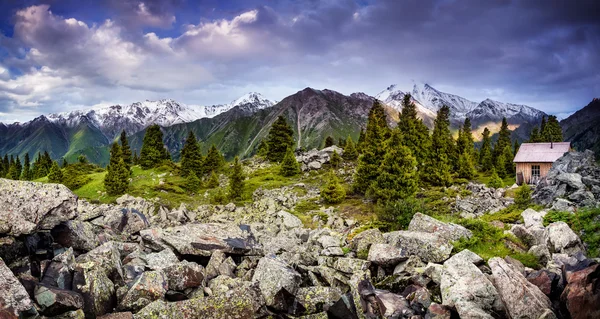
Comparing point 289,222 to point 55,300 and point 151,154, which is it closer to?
point 55,300

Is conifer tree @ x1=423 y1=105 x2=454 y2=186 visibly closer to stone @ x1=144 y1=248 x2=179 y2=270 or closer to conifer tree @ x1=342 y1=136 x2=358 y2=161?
conifer tree @ x1=342 y1=136 x2=358 y2=161

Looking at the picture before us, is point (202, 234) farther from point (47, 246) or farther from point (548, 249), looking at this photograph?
point (548, 249)

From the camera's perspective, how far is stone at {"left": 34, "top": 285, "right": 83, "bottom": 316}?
8062 mm

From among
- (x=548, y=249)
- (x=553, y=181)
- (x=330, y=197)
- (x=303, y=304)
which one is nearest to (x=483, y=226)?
(x=548, y=249)

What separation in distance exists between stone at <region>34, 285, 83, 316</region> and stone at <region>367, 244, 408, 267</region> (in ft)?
31.5

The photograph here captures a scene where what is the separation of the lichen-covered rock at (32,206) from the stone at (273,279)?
6699 millimetres

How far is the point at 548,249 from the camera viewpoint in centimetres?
1430

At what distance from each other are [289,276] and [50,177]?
241 feet

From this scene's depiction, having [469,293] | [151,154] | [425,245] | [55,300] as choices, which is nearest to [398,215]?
[425,245]

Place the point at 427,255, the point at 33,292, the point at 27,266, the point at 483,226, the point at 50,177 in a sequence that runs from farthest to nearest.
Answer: the point at 50,177 < the point at 483,226 < the point at 427,255 < the point at 27,266 < the point at 33,292

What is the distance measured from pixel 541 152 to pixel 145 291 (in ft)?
208

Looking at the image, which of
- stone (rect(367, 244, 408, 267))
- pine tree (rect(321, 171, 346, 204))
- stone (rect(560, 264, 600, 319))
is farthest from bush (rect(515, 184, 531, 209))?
stone (rect(560, 264, 600, 319))

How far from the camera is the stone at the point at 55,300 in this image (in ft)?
26.5

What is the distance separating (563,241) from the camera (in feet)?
47.3
